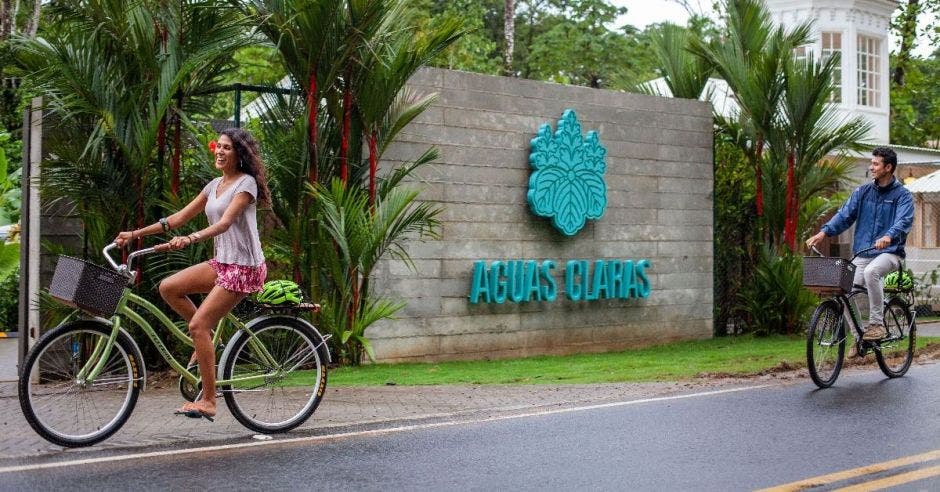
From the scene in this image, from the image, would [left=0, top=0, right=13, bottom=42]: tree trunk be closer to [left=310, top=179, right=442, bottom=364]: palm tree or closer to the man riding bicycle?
[left=310, top=179, right=442, bottom=364]: palm tree

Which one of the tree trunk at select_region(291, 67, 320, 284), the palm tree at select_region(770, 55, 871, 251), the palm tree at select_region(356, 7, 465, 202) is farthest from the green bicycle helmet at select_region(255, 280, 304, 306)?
the palm tree at select_region(770, 55, 871, 251)


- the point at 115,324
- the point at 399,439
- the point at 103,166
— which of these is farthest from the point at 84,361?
the point at 103,166

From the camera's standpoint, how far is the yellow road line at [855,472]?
6.07 meters

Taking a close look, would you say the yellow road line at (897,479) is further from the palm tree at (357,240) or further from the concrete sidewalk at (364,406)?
the palm tree at (357,240)

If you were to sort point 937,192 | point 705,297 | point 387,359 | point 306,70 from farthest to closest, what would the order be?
point 937,192 < point 705,297 < point 387,359 < point 306,70

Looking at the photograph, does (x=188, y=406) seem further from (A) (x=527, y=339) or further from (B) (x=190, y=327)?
(A) (x=527, y=339)

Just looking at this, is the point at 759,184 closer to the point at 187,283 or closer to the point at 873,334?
the point at 873,334

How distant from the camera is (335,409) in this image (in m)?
8.91

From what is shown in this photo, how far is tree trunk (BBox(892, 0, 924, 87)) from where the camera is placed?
3197 centimetres

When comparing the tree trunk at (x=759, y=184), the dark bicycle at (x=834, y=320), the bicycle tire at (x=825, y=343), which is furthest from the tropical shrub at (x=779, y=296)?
the bicycle tire at (x=825, y=343)

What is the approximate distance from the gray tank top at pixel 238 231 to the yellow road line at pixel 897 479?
12.8 ft

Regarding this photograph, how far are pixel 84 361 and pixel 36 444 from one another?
1.98 ft

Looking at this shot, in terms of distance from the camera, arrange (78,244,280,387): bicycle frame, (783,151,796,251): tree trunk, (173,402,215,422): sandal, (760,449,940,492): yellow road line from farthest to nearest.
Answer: (783,151,796,251): tree trunk
(173,402,215,422): sandal
(78,244,280,387): bicycle frame
(760,449,940,492): yellow road line

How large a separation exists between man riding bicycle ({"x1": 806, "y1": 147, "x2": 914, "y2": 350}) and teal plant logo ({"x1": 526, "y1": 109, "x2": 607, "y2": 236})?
12.8 feet
